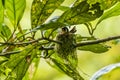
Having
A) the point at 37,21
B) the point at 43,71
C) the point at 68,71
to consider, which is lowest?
the point at 43,71

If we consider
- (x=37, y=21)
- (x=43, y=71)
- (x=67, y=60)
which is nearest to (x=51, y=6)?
(x=37, y=21)

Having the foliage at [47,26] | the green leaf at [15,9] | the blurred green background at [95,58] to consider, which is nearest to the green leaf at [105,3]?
the foliage at [47,26]

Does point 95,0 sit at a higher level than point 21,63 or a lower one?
higher

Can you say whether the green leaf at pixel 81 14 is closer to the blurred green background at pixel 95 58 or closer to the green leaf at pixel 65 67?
the green leaf at pixel 65 67

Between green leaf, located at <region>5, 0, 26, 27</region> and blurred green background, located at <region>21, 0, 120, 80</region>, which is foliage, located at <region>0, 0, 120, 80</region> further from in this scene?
blurred green background, located at <region>21, 0, 120, 80</region>

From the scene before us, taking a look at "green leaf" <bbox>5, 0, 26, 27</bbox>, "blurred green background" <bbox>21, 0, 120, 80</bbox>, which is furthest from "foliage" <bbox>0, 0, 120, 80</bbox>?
"blurred green background" <bbox>21, 0, 120, 80</bbox>

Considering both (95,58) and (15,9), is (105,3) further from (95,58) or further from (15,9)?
(95,58)

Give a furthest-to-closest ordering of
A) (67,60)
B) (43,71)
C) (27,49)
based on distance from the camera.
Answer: (43,71) → (67,60) → (27,49)

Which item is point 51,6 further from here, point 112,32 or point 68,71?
point 112,32
